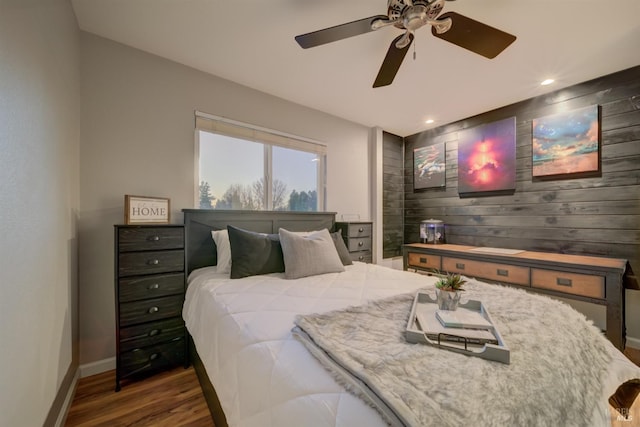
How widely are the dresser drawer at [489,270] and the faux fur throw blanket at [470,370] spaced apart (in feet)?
4.34

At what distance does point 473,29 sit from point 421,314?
1.54m

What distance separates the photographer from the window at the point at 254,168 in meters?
2.39

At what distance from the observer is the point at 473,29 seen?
1.38 meters

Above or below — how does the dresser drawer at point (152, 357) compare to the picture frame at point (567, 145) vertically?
below

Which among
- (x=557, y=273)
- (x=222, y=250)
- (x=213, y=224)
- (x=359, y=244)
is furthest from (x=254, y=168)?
(x=557, y=273)

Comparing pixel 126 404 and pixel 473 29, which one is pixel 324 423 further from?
pixel 473 29

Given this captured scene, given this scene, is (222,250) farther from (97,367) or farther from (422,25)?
(422,25)

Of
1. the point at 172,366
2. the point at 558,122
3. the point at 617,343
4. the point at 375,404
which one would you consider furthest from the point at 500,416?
the point at 558,122

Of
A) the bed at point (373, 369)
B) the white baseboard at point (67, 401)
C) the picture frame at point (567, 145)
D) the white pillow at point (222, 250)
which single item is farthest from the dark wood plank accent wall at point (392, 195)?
the white baseboard at point (67, 401)

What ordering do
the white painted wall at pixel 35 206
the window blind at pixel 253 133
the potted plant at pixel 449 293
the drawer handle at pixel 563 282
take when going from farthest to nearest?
the window blind at pixel 253 133, the drawer handle at pixel 563 282, the potted plant at pixel 449 293, the white painted wall at pixel 35 206

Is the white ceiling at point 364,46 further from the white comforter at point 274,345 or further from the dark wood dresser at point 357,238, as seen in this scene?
the white comforter at point 274,345

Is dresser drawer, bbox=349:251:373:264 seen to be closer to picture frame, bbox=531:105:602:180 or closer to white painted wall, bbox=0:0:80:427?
picture frame, bbox=531:105:602:180

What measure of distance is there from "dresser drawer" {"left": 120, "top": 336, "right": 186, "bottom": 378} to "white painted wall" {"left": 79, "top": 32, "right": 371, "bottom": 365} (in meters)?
0.36

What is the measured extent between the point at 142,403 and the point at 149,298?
62 centimetres
